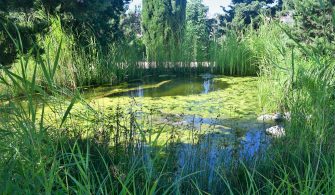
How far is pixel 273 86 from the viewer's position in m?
4.86

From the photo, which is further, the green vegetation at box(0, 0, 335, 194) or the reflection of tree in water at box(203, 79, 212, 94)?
the reflection of tree in water at box(203, 79, 212, 94)

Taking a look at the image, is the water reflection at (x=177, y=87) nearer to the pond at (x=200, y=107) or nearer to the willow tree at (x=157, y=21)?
the pond at (x=200, y=107)

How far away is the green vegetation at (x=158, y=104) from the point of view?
154 cm

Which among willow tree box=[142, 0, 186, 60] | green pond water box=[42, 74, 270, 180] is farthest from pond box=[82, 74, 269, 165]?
willow tree box=[142, 0, 186, 60]

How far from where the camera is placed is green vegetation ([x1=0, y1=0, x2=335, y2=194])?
60.8 inches

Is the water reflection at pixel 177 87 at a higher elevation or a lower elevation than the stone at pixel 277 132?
higher

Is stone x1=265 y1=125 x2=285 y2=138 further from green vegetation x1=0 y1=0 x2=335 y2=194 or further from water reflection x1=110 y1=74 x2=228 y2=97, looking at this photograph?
water reflection x1=110 y1=74 x2=228 y2=97

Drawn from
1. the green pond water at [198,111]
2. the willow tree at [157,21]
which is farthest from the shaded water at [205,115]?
the willow tree at [157,21]

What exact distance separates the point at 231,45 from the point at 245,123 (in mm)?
4498

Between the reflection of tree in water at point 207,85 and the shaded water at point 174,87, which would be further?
the reflection of tree in water at point 207,85

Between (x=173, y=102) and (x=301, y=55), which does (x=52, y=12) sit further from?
(x=301, y=55)

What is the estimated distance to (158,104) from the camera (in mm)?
5113

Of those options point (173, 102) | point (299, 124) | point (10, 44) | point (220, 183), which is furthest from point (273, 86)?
point (10, 44)

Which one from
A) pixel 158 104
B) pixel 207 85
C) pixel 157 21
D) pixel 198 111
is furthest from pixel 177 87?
A: pixel 157 21
